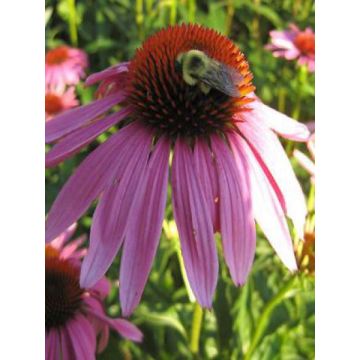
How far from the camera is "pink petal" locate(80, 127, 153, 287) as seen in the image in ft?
2.17

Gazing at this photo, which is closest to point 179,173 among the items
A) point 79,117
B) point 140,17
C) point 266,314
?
point 79,117

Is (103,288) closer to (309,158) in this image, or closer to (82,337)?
(82,337)

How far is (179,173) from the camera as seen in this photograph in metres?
0.68

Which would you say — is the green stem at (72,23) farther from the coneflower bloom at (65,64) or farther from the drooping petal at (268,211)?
the drooping petal at (268,211)

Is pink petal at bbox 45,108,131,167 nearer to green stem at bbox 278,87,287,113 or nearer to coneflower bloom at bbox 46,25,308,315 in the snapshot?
coneflower bloom at bbox 46,25,308,315

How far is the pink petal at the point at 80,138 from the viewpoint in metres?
0.70

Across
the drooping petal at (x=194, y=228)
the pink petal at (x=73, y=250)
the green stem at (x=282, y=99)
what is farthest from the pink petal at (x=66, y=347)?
the green stem at (x=282, y=99)

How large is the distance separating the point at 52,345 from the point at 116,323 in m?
0.09

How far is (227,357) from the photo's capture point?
0.86m
